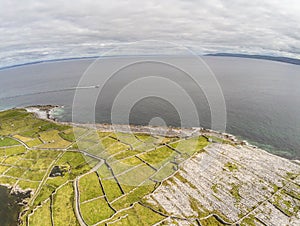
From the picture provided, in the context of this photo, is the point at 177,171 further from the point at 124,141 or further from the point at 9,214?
the point at 9,214

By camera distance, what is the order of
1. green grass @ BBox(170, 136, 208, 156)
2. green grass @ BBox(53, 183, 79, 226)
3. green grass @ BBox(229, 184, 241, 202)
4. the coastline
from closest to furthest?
green grass @ BBox(53, 183, 79, 226)
green grass @ BBox(229, 184, 241, 202)
the coastline
green grass @ BBox(170, 136, 208, 156)

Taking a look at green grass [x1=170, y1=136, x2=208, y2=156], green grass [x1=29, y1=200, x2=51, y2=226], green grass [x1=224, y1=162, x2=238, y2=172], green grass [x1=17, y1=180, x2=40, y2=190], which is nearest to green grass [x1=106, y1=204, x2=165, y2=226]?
green grass [x1=29, y1=200, x2=51, y2=226]

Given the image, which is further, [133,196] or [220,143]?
[220,143]

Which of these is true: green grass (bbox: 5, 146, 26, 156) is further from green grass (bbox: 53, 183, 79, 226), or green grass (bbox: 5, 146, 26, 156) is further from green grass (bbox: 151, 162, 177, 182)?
green grass (bbox: 151, 162, 177, 182)

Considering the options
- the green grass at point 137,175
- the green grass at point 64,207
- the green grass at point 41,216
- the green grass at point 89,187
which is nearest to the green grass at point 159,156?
the green grass at point 137,175

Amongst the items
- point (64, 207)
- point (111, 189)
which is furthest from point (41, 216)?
point (111, 189)

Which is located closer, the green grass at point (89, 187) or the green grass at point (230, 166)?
the green grass at point (89, 187)

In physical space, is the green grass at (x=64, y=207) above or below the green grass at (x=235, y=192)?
below

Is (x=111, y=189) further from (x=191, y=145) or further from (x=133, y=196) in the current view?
(x=191, y=145)

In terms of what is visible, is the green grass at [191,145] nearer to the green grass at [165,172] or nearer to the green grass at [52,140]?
the green grass at [165,172]

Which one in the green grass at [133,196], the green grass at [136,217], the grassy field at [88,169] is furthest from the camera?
the green grass at [133,196]

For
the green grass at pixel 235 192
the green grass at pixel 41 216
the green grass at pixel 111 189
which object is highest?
the green grass at pixel 235 192

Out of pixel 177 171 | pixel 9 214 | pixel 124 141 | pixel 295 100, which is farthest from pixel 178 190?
pixel 295 100
